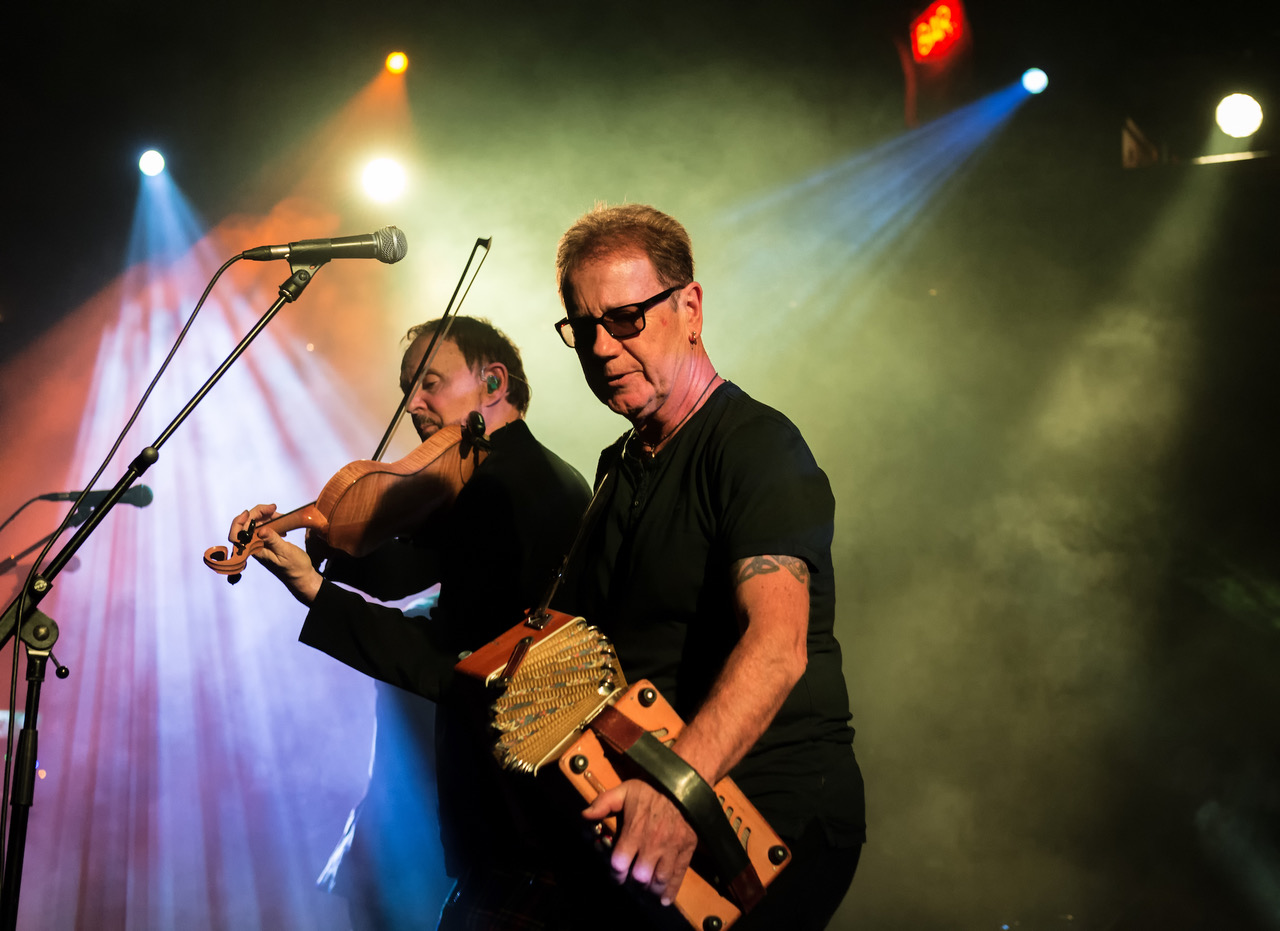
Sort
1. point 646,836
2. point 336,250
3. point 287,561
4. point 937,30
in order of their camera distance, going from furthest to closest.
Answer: point 937,30, point 287,561, point 336,250, point 646,836

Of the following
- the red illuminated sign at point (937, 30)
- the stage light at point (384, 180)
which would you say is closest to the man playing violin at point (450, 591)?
the stage light at point (384, 180)

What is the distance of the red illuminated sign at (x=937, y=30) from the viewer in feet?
15.9

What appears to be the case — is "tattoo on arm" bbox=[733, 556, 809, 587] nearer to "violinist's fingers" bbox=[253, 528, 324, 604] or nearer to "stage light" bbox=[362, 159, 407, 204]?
"violinist's fingers" bbox=[253, 528, 324, 604]

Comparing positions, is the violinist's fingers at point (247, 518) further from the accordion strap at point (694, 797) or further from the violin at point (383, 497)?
the accordion strap at point (694, 797)

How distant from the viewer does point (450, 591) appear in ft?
10.4

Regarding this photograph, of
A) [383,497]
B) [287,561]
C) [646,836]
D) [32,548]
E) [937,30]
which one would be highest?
[937,30]

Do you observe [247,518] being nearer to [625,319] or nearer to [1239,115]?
[625,319]

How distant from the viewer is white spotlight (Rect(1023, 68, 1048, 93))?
4.80 meters

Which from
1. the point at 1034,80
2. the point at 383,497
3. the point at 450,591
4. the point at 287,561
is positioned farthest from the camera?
the point at 1034,80

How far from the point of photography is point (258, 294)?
18.1ft

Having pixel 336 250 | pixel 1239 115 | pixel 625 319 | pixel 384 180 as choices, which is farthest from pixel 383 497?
pixel 1239 115

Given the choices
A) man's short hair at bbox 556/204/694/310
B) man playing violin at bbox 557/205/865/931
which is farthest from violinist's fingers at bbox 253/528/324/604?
man's short hair at bbox 556/204/694/310

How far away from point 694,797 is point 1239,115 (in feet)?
17.1

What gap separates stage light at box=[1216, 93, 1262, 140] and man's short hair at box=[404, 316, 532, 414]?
4.17 m
